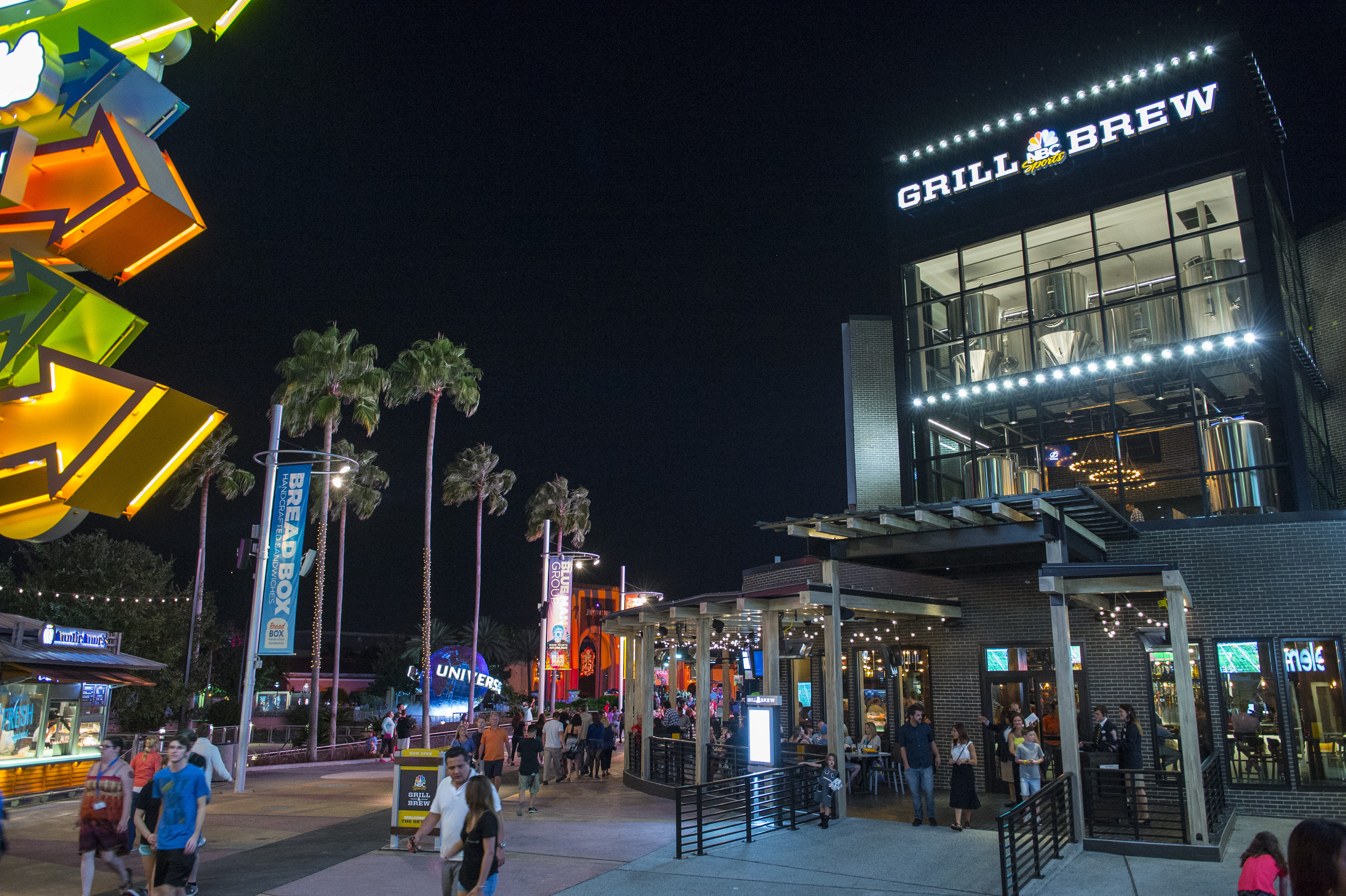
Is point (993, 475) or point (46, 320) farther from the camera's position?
point (993, 475)

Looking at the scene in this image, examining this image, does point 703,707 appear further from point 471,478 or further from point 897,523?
point 471,478

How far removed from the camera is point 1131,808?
11.8 meters

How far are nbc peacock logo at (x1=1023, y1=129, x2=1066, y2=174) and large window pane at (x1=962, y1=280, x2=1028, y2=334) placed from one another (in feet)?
8.37

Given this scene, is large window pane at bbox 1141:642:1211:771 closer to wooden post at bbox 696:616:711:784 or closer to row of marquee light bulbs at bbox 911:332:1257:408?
row of marquee light bulbs at bbox 911:332:1257:408

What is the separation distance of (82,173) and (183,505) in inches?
1541

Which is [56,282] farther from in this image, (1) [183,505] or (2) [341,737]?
(1) [183,505]

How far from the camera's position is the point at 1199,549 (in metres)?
16.1

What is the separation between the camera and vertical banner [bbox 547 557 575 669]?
97.9 ft

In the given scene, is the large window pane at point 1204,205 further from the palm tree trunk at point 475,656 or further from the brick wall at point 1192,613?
the palm tree trunk at point 475,656

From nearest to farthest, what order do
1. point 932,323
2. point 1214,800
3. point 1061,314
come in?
point 1214,800 → point 1061,314 → point 932,323

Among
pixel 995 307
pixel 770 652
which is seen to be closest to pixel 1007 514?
pixel 770 652

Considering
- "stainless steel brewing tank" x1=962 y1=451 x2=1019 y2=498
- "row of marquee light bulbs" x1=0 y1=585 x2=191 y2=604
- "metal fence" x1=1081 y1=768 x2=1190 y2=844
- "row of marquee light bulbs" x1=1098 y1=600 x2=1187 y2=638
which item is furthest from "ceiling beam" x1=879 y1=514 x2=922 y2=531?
"row of marquee light bulbs" x1=0 y1=585 x2=191 y2=604

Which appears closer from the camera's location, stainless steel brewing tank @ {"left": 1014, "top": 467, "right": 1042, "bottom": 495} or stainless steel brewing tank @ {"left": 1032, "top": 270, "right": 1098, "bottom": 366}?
stainless steel brewing tank @ {"left": 1032, "top": 270, "right": 1098, "bottom": 366}

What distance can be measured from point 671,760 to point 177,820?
11.7 metres
